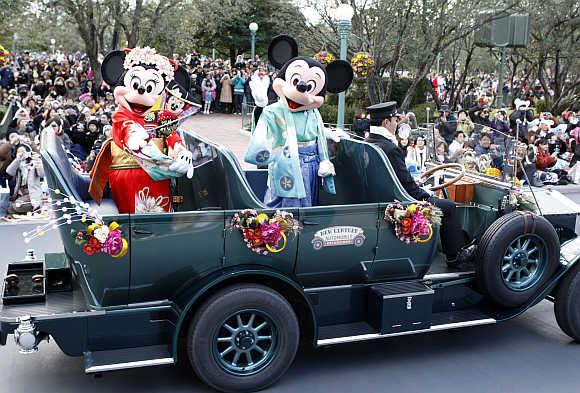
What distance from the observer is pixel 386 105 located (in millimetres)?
5840

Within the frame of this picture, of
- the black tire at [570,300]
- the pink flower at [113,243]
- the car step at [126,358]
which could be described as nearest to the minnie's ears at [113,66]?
the pink flower at [113,243]

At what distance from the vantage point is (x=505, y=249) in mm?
5336

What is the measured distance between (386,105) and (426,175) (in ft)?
2.58

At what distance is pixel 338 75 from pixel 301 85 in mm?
787

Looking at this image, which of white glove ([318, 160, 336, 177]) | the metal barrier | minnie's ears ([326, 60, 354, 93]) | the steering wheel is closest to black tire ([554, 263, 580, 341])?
the steering wheel

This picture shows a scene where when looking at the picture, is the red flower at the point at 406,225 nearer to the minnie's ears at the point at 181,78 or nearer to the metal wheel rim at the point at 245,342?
the metal wheel rim at the point at 245,342

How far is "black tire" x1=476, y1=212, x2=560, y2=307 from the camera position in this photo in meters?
5.30

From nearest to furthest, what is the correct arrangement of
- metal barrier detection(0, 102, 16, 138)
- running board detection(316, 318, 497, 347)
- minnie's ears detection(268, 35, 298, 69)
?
running board detection(316, 318, 497, 347)
minnie's ears detection(268, 35, 298, 69)
metal barrier detection(0, 102, 16, 138)

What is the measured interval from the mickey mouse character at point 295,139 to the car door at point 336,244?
725 mm

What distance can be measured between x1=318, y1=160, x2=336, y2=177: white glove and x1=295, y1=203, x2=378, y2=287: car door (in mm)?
765

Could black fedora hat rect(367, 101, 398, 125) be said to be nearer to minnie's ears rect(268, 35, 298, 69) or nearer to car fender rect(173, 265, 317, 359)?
minnie's ears rect(268, 35, 298, 69)

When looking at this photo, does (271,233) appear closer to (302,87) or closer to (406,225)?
(406,225)

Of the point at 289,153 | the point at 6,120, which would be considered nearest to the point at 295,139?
the point at 289,153

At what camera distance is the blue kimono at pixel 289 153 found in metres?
5.52
